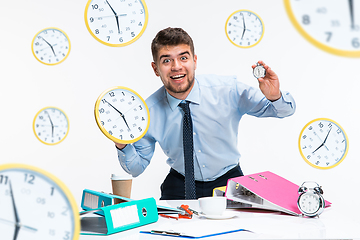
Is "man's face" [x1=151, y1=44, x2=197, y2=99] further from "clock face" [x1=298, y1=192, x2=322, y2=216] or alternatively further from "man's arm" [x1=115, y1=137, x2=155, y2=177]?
"clock face" [x1=298, y1=192, x2=322, y2=216]

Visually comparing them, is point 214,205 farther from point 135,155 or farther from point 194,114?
point 194,114

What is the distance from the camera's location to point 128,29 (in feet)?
7.64

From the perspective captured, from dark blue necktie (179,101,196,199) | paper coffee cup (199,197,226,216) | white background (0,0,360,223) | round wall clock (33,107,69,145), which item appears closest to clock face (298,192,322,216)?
paper coffee cup (199,197,226,216)

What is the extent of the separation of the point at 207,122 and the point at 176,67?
0.47 metres

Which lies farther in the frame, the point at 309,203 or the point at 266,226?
the point at 309,203

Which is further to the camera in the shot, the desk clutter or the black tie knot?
the black tie knot

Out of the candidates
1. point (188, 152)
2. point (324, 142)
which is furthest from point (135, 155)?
point (324, 142)

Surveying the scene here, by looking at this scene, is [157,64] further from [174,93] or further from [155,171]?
[155,171]

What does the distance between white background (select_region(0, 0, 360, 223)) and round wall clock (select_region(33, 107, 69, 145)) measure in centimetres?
7

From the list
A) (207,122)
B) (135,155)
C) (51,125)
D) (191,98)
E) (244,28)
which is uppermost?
(244,28)

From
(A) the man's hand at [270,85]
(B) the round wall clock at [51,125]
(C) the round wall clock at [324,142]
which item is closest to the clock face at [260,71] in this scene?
(A) the man's hand at [270,85]

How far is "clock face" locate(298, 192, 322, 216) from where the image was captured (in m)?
1.44

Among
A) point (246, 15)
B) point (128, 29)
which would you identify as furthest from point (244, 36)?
point (128, 29)

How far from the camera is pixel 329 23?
861mm
